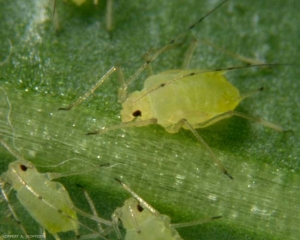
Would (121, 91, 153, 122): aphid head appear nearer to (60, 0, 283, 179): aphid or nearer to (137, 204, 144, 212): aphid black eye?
(60, 0, 283, 179): aphid

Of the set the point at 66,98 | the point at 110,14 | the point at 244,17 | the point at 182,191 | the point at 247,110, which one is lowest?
the point at 182,191

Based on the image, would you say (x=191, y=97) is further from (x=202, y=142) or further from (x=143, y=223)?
(x=143, y=223)

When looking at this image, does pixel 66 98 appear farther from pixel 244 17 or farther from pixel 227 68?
pixel 244 17

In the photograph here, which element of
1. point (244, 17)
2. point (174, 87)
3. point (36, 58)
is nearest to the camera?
point (174, 87)

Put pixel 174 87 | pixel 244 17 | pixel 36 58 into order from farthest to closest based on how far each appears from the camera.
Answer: pixel 244 17 < pixel 36 58 < pixel 174 87

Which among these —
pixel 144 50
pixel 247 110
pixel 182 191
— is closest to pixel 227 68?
pixel 247 110

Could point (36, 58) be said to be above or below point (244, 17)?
below

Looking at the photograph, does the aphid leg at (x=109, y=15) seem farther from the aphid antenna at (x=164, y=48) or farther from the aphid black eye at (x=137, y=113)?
the aphid black eye at (x=137, y=113)
